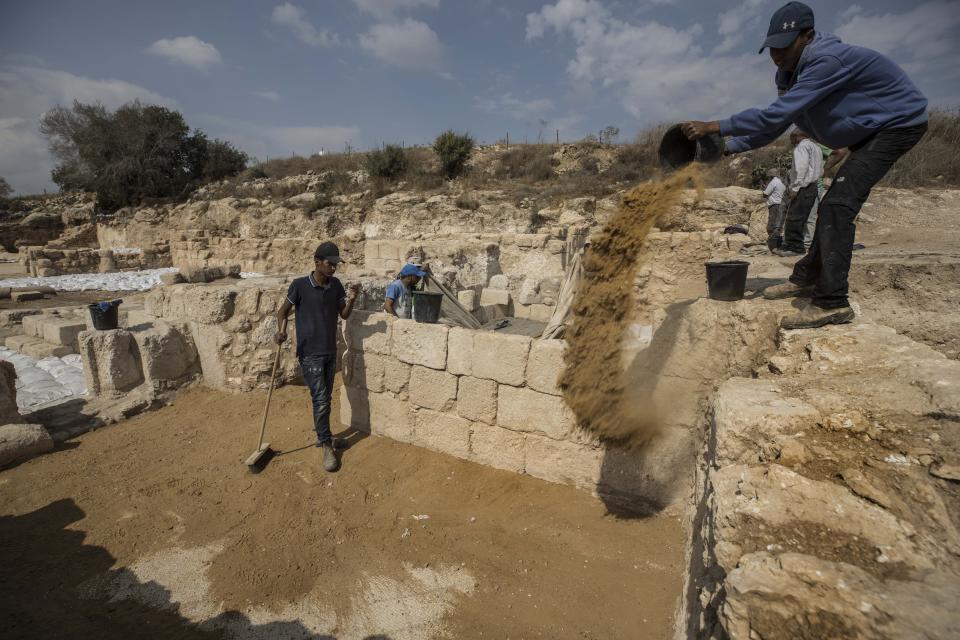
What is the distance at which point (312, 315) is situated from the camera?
4.38 m

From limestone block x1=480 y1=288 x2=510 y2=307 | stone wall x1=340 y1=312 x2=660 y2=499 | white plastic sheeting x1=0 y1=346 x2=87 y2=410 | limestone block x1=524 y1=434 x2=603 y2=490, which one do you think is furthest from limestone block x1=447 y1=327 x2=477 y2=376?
white plastic sheeting x1=0 y1=346 x2=87 y2=410

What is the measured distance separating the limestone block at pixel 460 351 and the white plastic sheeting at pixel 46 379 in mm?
5022

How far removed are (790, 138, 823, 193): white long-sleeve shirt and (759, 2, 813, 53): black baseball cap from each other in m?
3.19

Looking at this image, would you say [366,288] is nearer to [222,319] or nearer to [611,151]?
[222,319]

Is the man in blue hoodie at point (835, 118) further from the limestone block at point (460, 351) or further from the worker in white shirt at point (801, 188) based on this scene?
the worker in white shirt at point (801, 188)

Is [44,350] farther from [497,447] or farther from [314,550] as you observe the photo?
[497,447]

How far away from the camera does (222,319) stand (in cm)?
558

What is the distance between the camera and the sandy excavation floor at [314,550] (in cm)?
277

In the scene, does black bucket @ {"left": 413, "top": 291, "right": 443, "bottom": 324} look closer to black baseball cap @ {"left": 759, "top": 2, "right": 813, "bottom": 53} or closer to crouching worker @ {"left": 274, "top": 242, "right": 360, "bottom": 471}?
crouching worker @ {"left": 274, "top": 242, "right": 360, "bottom": 471}

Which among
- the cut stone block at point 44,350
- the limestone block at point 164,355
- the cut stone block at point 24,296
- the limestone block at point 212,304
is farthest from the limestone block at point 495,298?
the cut stone block at point 24,296

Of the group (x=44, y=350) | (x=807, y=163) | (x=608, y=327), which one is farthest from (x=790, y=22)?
(x=44, y=350)

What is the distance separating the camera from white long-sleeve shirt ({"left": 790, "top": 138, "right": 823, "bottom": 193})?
5.10 meters

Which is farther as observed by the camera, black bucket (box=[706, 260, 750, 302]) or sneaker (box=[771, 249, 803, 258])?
sneaker (box=[771, 249, 803, 258])

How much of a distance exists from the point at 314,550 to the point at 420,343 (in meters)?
1.96
